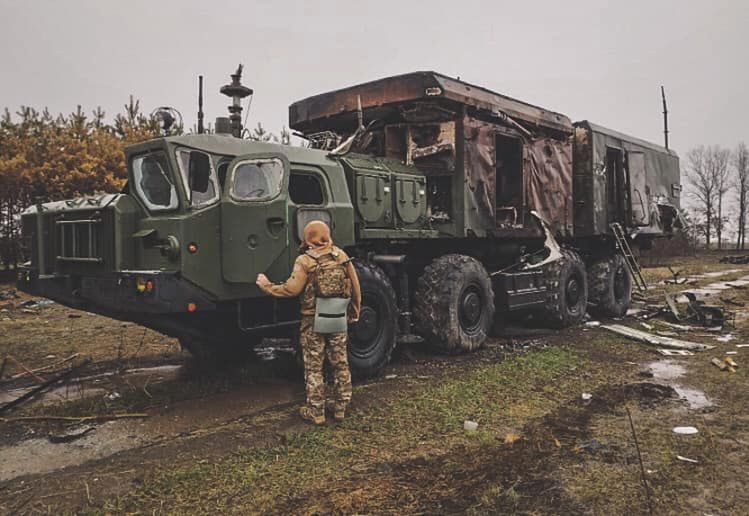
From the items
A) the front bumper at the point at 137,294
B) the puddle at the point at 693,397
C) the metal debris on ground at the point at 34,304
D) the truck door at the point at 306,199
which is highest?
the truck door at the point at 306,199

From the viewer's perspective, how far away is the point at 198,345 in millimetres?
7648

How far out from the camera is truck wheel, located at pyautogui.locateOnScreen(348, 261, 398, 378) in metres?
6.70

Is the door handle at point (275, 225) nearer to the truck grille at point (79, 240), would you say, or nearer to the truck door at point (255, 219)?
the truck door at point (255, 219)

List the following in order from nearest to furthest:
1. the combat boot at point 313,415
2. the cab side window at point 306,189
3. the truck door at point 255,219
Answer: the combat boot at point 313,415 < the truck door at point 255,219 < the cab side window at point 306,189

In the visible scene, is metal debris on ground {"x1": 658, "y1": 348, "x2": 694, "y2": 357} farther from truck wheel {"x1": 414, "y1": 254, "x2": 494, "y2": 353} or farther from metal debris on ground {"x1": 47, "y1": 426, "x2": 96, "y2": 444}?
metal debris on ground {"x1": 47, "y1": 426, "x2": 96, "y2": 444}

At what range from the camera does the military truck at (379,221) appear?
5766 mm

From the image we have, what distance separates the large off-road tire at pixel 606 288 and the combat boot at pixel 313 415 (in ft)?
27.6

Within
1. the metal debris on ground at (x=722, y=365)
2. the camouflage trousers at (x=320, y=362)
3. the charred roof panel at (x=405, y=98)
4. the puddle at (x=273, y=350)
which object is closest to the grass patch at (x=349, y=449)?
the camouflage trousers at (x=320, y=362)

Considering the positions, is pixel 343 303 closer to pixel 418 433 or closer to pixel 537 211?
pixel 418 433

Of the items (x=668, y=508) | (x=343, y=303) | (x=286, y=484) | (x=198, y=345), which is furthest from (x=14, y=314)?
(x=668, y=508)

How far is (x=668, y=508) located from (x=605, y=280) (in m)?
9.07

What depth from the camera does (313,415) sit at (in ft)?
17.0

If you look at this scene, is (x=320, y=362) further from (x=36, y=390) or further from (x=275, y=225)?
(x=36, y=390)

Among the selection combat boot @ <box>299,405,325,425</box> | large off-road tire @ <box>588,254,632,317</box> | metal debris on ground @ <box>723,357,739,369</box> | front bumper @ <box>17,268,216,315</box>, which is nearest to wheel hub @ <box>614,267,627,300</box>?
large off-road tire @ <box>588,254,632,317</box>
